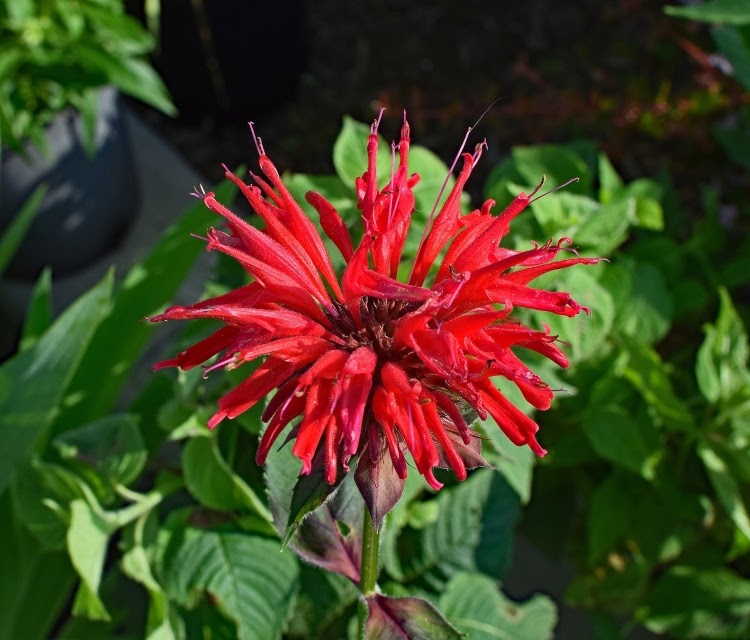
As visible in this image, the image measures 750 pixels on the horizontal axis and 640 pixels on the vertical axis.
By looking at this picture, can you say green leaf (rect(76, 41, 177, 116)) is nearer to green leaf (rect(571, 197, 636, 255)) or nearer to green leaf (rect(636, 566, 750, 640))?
green leaf (rect(571, 197, 636, 255))

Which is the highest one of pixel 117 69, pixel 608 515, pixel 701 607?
pixel 117 69

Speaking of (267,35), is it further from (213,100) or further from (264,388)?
(264,388)

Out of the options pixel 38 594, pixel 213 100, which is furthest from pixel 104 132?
pixel 38 594

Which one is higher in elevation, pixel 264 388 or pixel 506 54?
pixel 264 388

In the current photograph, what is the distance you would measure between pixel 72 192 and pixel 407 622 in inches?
50.7

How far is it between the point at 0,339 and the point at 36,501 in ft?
3.26

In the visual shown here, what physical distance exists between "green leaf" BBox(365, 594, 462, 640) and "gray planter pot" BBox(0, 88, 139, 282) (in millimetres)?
1147

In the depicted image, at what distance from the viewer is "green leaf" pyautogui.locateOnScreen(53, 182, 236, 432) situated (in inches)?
42.2

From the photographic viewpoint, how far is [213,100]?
2098 millimetres

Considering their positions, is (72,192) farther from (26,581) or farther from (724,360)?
(724,360)

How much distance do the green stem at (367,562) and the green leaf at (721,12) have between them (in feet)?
2.31

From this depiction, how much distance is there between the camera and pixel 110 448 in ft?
2.85

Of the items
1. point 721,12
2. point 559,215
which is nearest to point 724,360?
point 559,215

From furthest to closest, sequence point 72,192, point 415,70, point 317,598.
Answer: point 415,70, point 72,192, point 317,598
